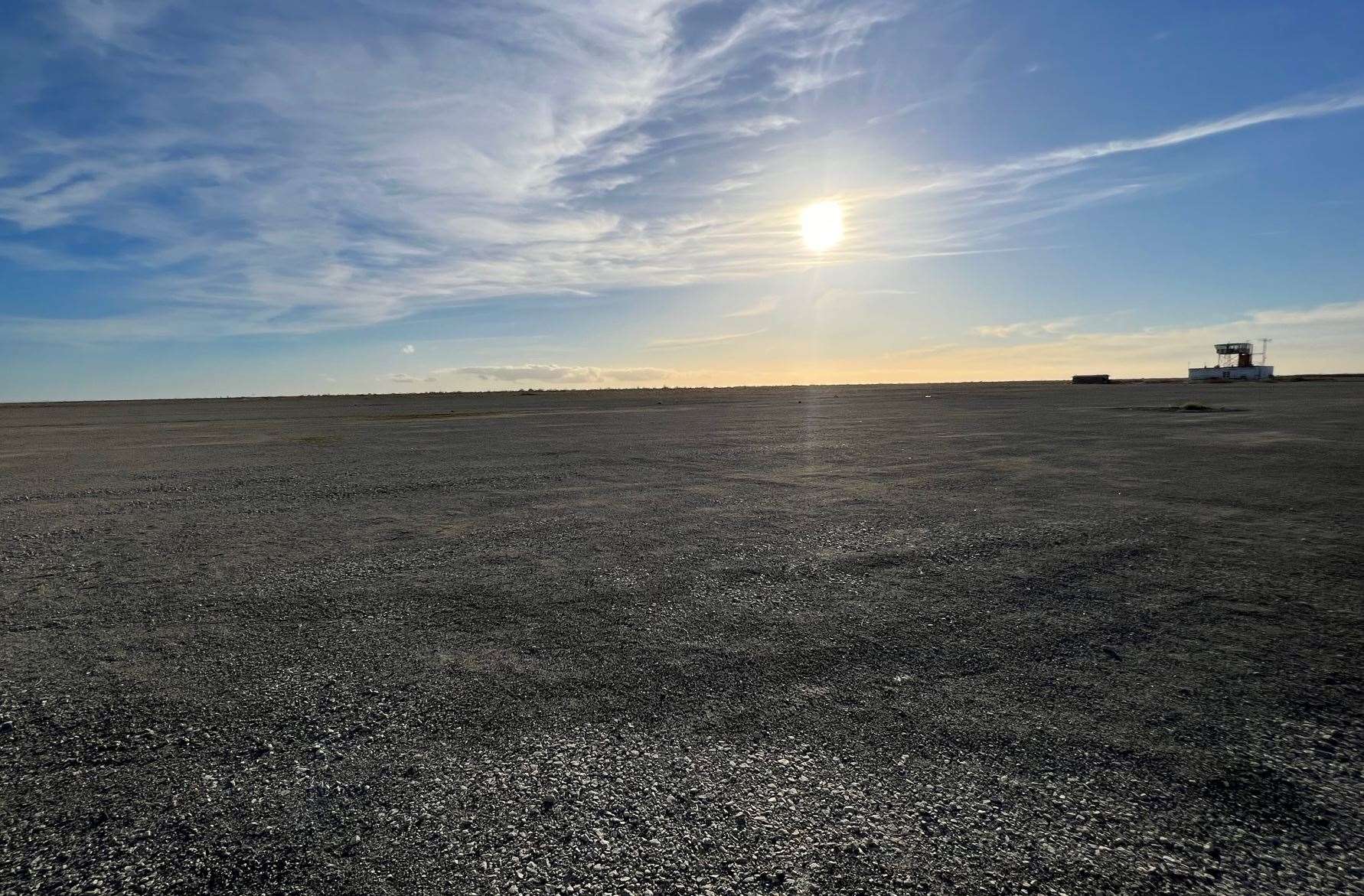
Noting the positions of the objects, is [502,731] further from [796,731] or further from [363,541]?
[363,541]

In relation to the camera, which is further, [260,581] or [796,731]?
[260,581]

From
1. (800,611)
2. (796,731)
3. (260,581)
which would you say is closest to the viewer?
(796,731)

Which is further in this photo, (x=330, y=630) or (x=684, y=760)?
(x=330, y=630)

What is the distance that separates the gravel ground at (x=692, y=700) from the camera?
2.36 meters

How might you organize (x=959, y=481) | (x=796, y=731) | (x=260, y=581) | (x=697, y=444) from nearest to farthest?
(x=796, y=731), (x=260, y=581), (x=959, y=481), (x=697, y=444)

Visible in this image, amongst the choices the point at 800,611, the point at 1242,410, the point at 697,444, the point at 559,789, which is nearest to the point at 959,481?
the point at 800,611

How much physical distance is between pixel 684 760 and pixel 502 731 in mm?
890

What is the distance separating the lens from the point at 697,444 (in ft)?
56.9

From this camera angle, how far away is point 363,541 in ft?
23.4

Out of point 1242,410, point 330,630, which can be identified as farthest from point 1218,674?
point 1242,410

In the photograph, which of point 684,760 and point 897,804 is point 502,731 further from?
point 897,804

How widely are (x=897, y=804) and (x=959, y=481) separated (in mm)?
8599

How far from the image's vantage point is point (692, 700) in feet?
11.5

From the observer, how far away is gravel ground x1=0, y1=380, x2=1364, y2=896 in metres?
2.36
